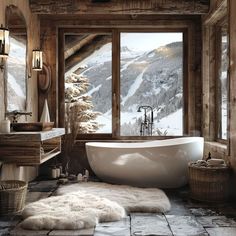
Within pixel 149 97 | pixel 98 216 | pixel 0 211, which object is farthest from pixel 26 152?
pixel 149 97

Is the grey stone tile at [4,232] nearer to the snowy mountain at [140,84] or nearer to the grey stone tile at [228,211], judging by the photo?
the grey stone tile at [228,211]

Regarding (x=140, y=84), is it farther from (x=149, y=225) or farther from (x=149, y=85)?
(x=149, y=225)

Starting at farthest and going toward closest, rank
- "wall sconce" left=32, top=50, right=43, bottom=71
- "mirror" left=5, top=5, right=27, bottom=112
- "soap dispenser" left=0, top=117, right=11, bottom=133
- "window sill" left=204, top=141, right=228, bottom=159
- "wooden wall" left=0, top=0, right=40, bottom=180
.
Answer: "wall sconce" left=32, top=50, right=43, bottom=71
"window sill" left=204, top=141, right=228, bottom=159
"mirror" left=5, top=5, right=27, bottom=112
"wooden wall" left=0, top=0, right=40, bottom=180
"soap dispenser" left=0, top=117, right=11, bottom=133

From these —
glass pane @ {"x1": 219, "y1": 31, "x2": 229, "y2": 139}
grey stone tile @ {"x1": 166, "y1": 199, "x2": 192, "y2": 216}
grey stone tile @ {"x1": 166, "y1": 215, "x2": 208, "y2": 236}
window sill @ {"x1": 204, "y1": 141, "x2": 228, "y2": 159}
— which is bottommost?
grey stone tile @ {"x1": 166, "y1": 215, "x2": 208, "y2": 236}

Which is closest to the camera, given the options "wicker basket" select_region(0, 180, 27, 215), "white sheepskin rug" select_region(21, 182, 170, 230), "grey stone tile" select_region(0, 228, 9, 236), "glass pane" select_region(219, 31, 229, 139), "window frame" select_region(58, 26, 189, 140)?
"grey stone tile" select_region(0, 228, 9, 236)

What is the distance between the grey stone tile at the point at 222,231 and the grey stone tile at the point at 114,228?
27.3 inches

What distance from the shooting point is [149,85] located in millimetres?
5938

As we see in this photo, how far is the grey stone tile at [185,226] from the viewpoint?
117 inches

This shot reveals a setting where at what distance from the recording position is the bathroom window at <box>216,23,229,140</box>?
16.3ft

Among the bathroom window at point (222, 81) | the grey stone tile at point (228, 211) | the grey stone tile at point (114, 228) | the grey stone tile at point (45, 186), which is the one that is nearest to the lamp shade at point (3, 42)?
the grey stone tile at point (45, 186)

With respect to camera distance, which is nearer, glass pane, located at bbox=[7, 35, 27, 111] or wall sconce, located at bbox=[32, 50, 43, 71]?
glass pane, located at bbox=[7, 35, 27, 111]

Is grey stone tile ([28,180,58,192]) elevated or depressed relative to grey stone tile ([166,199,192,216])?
elevated

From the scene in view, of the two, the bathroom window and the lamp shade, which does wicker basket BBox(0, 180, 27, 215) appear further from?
the bathroom window

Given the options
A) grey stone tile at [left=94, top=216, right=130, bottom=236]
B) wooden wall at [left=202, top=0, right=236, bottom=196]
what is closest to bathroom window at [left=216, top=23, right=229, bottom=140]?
wooden wall at [left=202, top=0, right=236, bottom=196]
